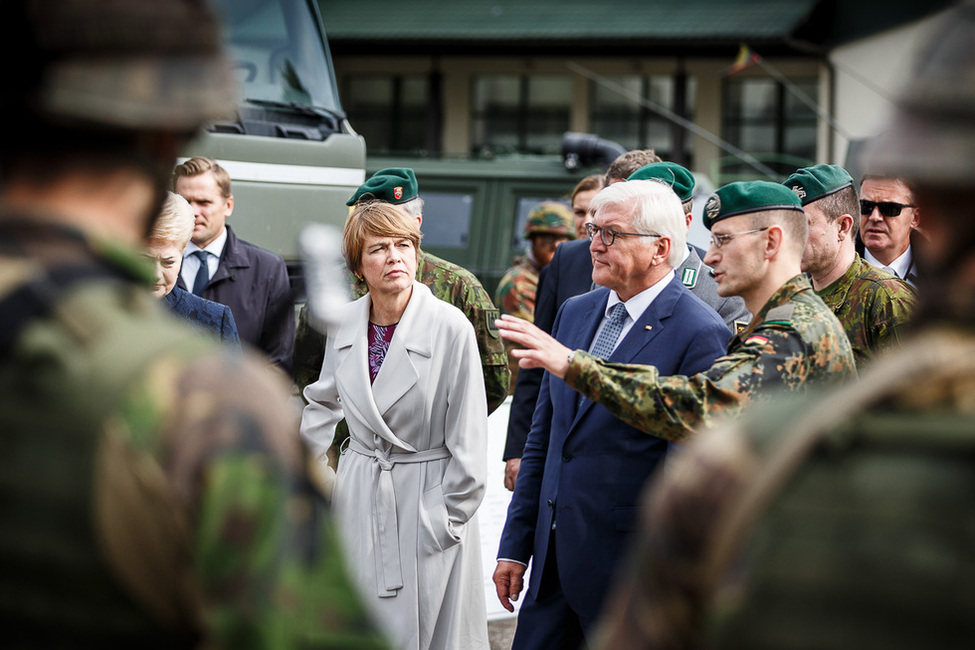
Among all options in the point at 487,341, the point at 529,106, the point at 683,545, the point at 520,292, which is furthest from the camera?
the point at 529,106

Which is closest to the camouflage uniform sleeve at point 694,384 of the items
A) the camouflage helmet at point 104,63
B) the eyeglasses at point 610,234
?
the eyeglasses at point 610,234

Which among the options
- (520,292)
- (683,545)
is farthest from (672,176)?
(683,545)

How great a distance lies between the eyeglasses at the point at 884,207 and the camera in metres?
5.38

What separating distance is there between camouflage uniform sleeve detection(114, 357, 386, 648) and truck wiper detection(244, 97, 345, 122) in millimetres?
6251

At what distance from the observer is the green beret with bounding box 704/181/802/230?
10.9 feet

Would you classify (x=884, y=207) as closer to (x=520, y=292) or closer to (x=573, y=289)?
(x=573, y=289)

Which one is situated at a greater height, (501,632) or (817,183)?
(817,183)

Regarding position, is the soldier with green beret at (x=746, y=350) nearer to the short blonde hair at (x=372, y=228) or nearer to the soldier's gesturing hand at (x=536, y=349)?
the soldier's gesturing hand at (x=536, y=349)

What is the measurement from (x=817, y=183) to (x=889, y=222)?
97 cm

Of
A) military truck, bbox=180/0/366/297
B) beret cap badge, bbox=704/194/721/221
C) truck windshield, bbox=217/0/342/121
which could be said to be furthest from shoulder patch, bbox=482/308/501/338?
truck windshield, bbox=217/0/342/121

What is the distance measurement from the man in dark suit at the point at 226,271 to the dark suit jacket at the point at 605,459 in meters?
2.18

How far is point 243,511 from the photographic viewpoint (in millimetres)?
1336

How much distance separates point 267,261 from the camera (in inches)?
229

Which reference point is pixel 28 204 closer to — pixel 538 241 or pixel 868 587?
pixel 868 587
